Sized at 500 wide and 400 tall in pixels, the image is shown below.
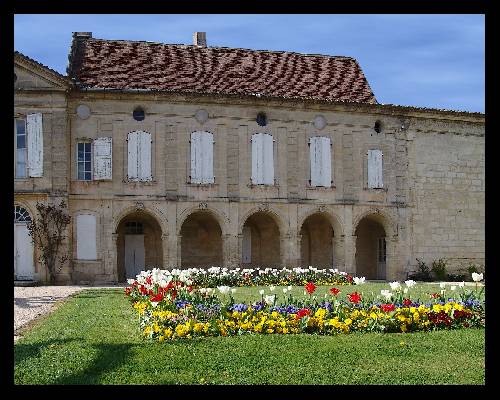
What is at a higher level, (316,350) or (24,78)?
(24,78)

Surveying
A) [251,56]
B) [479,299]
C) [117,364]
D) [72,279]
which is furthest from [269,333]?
[251,56]

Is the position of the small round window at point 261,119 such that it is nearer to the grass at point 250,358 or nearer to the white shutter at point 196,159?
the white shutter at point 196,159

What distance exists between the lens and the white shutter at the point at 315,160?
26547mm

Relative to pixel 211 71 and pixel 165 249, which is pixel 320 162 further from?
pixel 165 249

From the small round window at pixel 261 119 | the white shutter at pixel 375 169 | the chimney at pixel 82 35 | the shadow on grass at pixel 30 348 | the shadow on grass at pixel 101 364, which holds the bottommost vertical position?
the shadow on grass at pixel 30 348

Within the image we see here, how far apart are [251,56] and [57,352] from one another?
22.1 meters

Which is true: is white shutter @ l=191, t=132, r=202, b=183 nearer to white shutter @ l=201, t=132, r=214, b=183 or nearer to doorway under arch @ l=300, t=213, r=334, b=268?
white shutter @ l=201, t=132, r=214, b=183

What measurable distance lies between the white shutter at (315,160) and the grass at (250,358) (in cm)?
1617

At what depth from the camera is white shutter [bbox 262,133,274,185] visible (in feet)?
85.4

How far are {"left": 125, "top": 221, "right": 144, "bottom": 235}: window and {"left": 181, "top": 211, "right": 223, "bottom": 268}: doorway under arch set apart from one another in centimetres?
159

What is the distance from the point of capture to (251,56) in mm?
29328

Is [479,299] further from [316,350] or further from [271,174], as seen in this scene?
[271,174]

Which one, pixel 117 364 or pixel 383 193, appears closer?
pixel 117 364

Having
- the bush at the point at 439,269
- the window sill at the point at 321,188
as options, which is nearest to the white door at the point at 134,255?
the window sill at the point at 321,188
